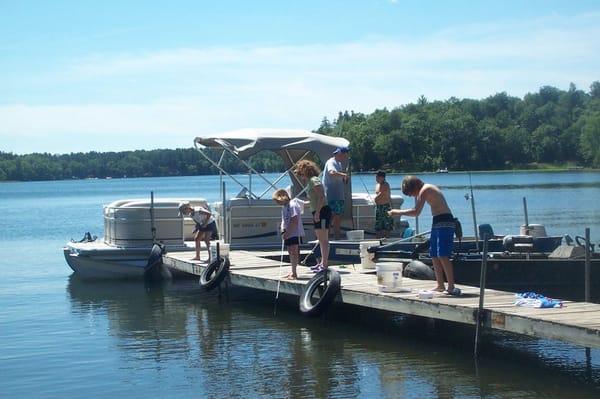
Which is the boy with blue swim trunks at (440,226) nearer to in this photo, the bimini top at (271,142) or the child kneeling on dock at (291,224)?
the child kneeling on dock at (291,224)

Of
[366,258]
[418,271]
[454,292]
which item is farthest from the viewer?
[366,258]

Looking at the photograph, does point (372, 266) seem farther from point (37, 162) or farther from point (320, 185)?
point (37, 162)

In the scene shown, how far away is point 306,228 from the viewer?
62.5 feet

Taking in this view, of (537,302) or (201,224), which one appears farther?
(201,224)

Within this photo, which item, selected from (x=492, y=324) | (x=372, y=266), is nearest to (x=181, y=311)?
(x=372, y=266)

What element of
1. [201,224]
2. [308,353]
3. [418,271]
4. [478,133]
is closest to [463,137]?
[478,133]

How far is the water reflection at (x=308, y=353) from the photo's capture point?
34.3ft

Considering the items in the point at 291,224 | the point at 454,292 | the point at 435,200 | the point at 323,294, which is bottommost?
the point at 323,294

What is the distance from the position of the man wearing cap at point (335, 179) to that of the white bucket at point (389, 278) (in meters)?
3.86

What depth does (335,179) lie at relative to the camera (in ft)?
53.3

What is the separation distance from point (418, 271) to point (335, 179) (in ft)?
8.86

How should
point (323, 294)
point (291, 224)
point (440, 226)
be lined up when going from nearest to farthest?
point (440, 226) → point (323, 294) → point (291, 224)

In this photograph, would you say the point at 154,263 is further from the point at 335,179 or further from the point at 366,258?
the point at 366,258

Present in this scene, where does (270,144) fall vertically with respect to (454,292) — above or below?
above
